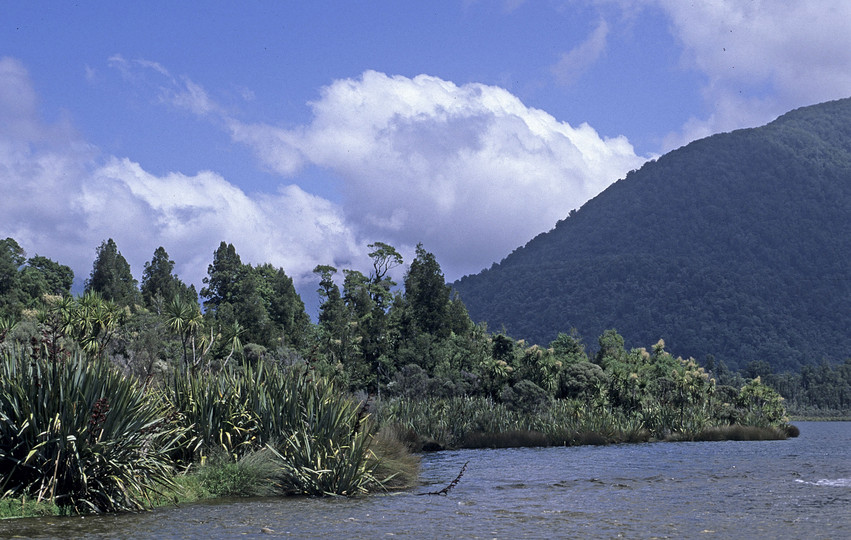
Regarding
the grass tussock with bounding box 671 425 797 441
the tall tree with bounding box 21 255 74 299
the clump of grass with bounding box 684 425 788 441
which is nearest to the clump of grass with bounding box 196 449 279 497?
the clump of grass with bounding box 684 425 788 441

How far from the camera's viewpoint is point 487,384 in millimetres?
71500

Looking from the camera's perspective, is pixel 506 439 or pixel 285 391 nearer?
pixel 285 391

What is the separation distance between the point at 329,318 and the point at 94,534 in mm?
89016

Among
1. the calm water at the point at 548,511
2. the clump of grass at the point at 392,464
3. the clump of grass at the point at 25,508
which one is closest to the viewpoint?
the calm water at the point at 548,511

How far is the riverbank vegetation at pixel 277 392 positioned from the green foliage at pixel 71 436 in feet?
0.13

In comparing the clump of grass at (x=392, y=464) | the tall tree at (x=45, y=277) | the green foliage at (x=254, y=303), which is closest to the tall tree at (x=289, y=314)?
the green foliage at (x=254, y=303)

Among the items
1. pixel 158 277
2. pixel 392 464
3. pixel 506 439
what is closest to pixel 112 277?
pixel 158 277

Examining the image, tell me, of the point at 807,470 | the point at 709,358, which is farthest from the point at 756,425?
the point at 709,358

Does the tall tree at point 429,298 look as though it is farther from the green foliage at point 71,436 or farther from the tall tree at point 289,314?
the green foliage at point 71,436

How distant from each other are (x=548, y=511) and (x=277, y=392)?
7.18 m

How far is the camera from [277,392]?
21406 mm

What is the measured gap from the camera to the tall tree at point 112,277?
108 metres

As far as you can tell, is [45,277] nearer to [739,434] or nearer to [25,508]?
[739,434]

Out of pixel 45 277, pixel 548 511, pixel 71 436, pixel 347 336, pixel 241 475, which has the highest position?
pixel 45 277
